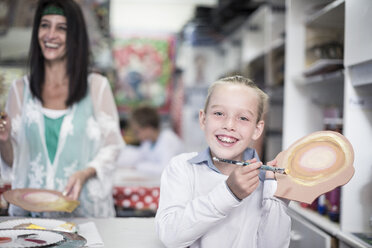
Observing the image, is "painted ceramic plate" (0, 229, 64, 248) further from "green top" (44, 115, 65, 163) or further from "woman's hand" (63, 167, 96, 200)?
"green top" (44, 115, 65, 163)

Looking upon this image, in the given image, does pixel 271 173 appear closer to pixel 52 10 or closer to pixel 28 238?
pixel 28 238

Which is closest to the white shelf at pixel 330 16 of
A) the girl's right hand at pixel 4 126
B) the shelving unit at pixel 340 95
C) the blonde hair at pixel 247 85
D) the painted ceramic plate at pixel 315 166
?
the shelving unit at pixel 340 95

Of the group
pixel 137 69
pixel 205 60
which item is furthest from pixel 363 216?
pixel 137 69

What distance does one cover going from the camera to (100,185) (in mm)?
1727

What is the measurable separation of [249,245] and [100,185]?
32.1 inches

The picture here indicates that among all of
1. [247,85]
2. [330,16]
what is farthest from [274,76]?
[247,85]

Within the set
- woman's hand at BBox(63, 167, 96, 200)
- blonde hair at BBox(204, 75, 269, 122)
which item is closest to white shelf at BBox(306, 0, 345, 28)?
blonde hair at BBox(204, 75, 269, 122)

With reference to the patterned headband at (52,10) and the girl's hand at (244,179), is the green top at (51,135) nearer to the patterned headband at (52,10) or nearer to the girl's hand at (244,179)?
the patterned headband at (52,10)

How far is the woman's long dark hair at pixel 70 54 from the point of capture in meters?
1.69

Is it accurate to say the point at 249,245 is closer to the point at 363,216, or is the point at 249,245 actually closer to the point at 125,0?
the point at 363,216

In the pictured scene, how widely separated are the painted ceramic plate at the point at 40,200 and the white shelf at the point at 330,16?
1395 millimetres

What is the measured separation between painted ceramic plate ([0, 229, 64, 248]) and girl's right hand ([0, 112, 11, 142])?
46 cm

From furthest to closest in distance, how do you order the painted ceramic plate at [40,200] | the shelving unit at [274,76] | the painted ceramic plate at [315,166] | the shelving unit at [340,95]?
the shelving unit at [274,76] < the shelving unit at [340,95] < the painted ceramic plate at [40,200] < the painted ceramic plate at [315,166]

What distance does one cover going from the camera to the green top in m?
1.67
